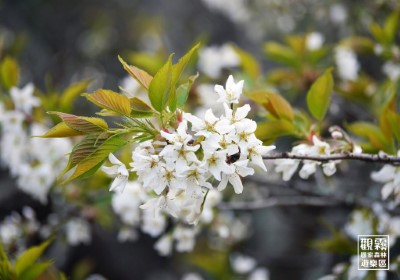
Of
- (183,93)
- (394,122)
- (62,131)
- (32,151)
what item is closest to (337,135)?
(394,122)

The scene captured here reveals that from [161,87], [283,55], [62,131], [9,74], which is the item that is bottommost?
[62,131]

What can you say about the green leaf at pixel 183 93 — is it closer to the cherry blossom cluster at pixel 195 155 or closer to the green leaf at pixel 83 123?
the cherry blossom cluster at pixel 195 155

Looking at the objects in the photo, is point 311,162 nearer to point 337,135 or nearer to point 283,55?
point 337,135

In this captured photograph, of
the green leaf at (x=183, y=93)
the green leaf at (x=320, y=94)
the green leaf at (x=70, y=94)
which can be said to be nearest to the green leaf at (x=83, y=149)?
the green leaf at (x=183, y=93)

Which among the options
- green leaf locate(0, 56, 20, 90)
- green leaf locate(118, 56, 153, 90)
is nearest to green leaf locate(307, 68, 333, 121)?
green leaf locate(118, 56, 153, 90)

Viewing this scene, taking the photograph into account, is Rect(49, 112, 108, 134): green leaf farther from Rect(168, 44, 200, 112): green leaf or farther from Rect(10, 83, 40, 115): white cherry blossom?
Rect(10, 83, 40, 115): white cherry blossom

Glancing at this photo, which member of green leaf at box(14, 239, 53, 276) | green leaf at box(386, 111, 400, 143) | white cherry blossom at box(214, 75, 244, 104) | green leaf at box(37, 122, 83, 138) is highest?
green leaf at box(386, 111, 400, 143)

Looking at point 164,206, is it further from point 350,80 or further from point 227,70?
point 227,70
